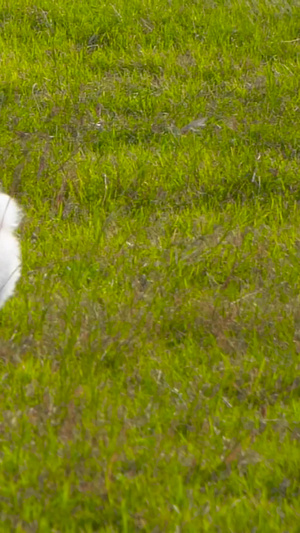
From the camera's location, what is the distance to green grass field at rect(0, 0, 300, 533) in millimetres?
3152

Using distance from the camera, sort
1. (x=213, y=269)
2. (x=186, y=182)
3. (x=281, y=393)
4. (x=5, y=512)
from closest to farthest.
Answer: (x=5, y=512) < (x=281, y=393) < (x=213, y=269) < (x=186, y=182)

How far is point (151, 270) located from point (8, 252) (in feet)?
3.14

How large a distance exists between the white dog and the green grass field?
17cm

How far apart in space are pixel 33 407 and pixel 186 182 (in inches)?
114

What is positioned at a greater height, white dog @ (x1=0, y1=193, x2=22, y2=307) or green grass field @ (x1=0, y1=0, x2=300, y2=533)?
white dog @ (x1=0, y1=193, x2=22, y2=307)

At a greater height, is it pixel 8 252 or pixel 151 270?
pixel 8 252

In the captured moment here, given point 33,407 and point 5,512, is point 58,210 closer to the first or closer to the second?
point 33,407

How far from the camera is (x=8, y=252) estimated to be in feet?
14.0

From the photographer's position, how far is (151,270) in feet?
16.2

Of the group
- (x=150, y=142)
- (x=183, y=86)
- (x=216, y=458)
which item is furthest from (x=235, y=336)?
(x=183, y=86)

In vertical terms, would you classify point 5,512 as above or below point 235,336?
above

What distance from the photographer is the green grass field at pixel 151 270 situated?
3152mm

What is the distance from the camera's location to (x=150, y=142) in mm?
6719

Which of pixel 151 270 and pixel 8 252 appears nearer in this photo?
pixel 8 252
